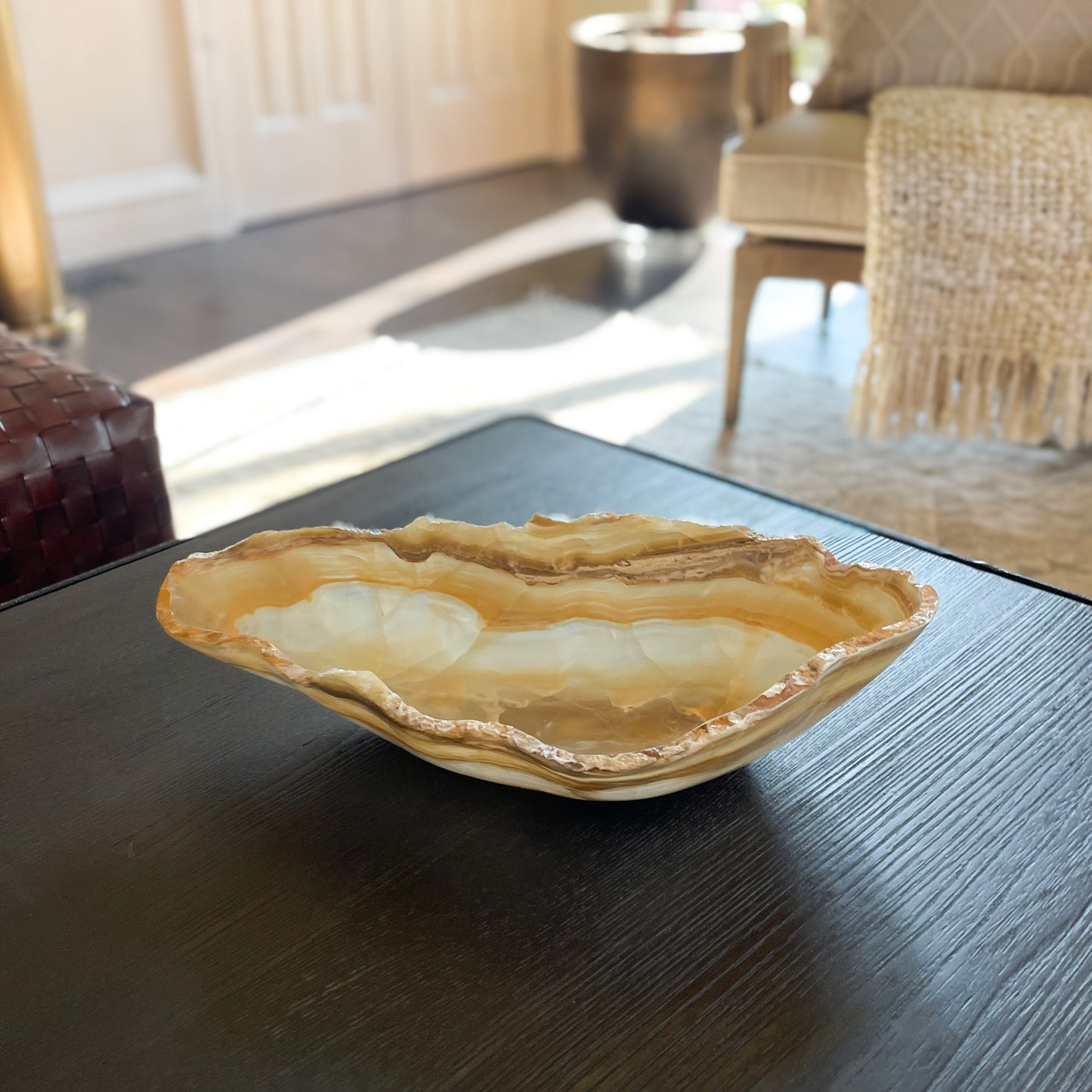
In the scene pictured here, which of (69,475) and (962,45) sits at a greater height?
(962,45)

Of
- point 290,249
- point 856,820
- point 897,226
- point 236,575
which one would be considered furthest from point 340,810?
point 290,249

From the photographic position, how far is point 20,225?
2.27m

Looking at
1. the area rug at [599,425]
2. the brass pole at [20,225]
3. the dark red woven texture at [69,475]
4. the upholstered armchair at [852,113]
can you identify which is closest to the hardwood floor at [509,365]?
the area rug at [599,425]

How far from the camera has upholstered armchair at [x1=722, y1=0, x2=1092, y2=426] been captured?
1710 millimetres

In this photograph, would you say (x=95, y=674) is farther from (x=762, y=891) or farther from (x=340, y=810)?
(x=762, y=891)

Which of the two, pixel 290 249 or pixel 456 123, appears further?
pixel 456 123

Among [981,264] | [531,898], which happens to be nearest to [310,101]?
[981,264]

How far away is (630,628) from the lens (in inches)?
30.1

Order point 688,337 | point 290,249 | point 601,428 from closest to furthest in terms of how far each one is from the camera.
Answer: point 601,428 → point 688,337 → point 290,249

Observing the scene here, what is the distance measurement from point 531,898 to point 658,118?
2.42 m

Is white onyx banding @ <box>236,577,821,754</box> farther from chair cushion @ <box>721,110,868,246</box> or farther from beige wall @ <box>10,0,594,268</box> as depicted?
beige wall @ <box>10,0,594,268</box>

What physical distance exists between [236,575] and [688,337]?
1716 millimetres

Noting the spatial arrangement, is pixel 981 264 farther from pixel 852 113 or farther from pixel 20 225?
pixel 20 225

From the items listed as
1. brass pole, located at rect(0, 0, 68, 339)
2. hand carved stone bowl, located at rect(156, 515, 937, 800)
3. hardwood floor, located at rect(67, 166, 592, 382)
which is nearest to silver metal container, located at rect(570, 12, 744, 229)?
hardwood floor, located at rect(67, 166, 592, 382)
